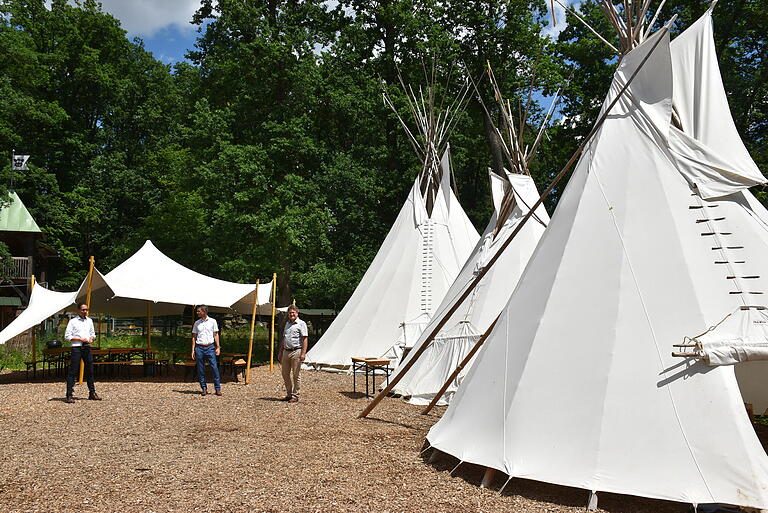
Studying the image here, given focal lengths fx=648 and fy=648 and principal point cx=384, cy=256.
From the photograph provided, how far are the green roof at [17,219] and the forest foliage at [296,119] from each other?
119 centimetres

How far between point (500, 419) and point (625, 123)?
3122 mm

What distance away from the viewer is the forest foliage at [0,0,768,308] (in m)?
18.5

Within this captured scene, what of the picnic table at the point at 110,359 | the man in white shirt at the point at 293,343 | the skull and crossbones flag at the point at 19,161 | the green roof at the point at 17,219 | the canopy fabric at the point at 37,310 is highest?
the skull and crossbones flag at the point at 19,161

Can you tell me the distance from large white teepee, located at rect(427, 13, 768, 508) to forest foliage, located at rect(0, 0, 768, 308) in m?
9.95

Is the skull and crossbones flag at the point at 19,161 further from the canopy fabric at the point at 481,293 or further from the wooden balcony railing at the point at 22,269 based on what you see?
the canopy fabric at the point at 481,293

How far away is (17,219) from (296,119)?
11893 mm

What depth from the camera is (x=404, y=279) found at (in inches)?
555

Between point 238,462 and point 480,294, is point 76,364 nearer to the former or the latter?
point 238,462

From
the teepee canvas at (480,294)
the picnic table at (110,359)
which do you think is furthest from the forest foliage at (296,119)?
the teepee canvas at (480,294)

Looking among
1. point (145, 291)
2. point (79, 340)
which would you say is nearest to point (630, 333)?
point (79, 340)

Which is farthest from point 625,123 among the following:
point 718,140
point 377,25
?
point 377,25

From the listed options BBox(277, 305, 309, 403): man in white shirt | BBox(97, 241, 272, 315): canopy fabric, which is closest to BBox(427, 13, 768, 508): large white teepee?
BBox(277, 305, 309, 403): man in white shirt

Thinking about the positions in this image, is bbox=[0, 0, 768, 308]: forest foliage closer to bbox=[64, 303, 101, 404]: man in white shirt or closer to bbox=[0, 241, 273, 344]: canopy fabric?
bbox=[0, 241, 273, 344]: canopy fabric

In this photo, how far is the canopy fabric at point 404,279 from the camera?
13.6 metres
